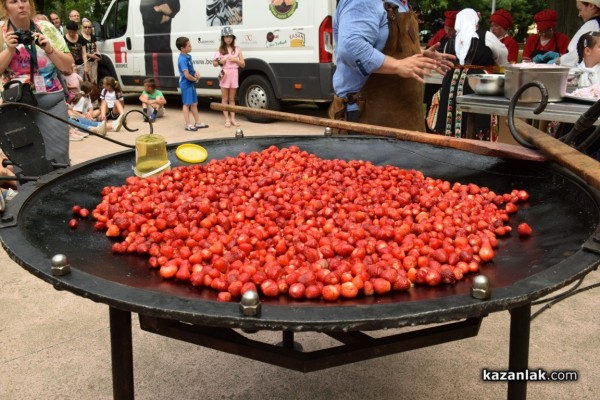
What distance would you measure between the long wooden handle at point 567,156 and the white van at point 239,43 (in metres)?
6.40

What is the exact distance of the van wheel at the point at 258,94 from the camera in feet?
32.1

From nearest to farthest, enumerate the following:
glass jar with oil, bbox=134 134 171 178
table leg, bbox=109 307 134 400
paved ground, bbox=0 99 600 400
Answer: table leg, bbox=109 307 134 400 < glass jar with oil, bbox=134 134 171 178 < paved ground, bbox=0 99 600 400

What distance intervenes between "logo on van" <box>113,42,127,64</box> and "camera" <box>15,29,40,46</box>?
8236 mm

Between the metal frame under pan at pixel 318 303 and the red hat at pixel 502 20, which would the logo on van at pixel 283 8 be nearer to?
the red hat at pixel 502 20

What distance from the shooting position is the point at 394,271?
1643mm

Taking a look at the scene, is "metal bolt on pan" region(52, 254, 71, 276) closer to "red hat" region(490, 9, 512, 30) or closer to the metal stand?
the metal stand

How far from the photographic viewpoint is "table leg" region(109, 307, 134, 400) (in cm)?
181

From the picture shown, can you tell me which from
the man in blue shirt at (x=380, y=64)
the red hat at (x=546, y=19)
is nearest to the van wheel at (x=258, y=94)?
the red hat at (x=546, y=19)

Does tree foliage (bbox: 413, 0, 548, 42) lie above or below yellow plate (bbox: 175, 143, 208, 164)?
above

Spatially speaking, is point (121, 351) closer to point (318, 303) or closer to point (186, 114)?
point (318, 303)

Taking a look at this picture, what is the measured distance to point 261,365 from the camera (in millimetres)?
3104

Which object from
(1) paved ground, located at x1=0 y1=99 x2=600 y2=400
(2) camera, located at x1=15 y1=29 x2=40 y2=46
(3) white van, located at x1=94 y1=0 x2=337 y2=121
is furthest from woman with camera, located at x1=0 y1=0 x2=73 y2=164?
(3) white van, located at x1=94 y1=0 x2=337 y2=121

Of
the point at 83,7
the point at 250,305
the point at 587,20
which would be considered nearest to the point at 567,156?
the point at 250,305

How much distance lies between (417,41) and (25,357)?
2.96 m
